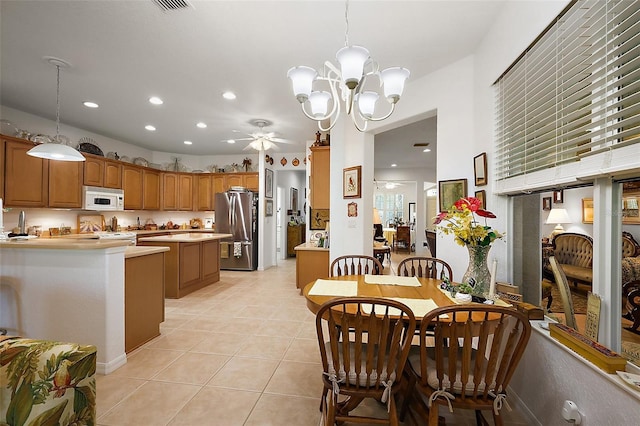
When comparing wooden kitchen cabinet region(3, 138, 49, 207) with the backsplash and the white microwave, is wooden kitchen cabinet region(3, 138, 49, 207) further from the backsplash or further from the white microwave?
the white microwave

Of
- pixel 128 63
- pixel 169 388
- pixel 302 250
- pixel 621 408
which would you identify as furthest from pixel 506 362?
pixel 128 63

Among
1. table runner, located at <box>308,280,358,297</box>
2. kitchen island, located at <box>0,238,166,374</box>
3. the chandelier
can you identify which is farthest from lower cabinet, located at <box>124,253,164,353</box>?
the chandelier

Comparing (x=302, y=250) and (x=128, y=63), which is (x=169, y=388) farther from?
(x=128, y=63)

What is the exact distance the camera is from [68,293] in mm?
2240

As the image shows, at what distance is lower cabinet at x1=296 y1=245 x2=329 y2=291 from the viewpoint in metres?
4.36

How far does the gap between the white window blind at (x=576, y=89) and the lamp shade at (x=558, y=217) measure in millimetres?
302

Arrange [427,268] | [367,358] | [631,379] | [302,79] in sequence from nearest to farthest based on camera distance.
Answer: [631,379]
[367,358]
[302,79]
[427,268]

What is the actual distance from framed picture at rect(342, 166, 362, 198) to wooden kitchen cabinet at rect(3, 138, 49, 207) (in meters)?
4.48

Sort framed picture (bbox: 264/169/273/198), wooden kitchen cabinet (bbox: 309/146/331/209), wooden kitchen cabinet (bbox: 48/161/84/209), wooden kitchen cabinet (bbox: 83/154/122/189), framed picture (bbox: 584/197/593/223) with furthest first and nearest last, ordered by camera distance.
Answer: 1. framed picture (bbox: 264/169/273/198)
2. wooden kitchen cabinet (bbox: 83/154/122/189)
3. wooden kitchen cabinet (bbox: 309/146/331/209)
4. wooden kitchen cabinet (bbox: 48/161/84/209)
5. framed picture (bbox: 584/197/593/223)

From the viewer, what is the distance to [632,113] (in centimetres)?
114

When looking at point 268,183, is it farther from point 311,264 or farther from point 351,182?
point 351,182

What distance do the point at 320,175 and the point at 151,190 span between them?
4.14 m

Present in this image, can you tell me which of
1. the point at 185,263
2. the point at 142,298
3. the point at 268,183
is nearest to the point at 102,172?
the point at 185,263

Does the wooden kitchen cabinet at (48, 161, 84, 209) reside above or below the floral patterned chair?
above
